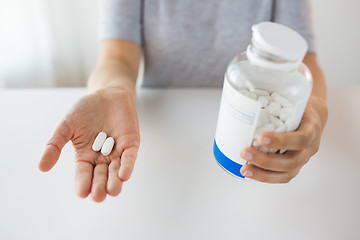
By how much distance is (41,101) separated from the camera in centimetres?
80

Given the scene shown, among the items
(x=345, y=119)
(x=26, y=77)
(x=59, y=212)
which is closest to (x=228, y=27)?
(x=345, y=119)

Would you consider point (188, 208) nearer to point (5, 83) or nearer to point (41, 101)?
point (41, 101)

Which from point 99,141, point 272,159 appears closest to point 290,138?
point 272,159

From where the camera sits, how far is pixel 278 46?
38 centimetres

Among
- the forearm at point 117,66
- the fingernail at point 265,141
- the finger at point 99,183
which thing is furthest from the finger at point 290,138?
the forearm at point 117,66

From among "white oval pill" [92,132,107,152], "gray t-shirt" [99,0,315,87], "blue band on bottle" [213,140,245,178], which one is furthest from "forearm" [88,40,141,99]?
"blue band on bottle" [213,140,245,178]

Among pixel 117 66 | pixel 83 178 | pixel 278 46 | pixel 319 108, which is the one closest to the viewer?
pixel 278 46

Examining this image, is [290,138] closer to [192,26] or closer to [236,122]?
[236,122]

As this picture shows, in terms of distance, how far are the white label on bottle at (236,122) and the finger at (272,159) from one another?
15mm

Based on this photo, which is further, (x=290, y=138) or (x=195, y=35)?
(x=195, y=35)

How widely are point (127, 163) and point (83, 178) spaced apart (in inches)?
2.6

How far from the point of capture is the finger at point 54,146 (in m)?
0.47

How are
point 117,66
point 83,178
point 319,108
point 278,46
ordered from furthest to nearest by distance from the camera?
point 117,66, point 319,108, point 83,178, point 278,46

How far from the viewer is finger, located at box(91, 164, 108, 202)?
453 mm
